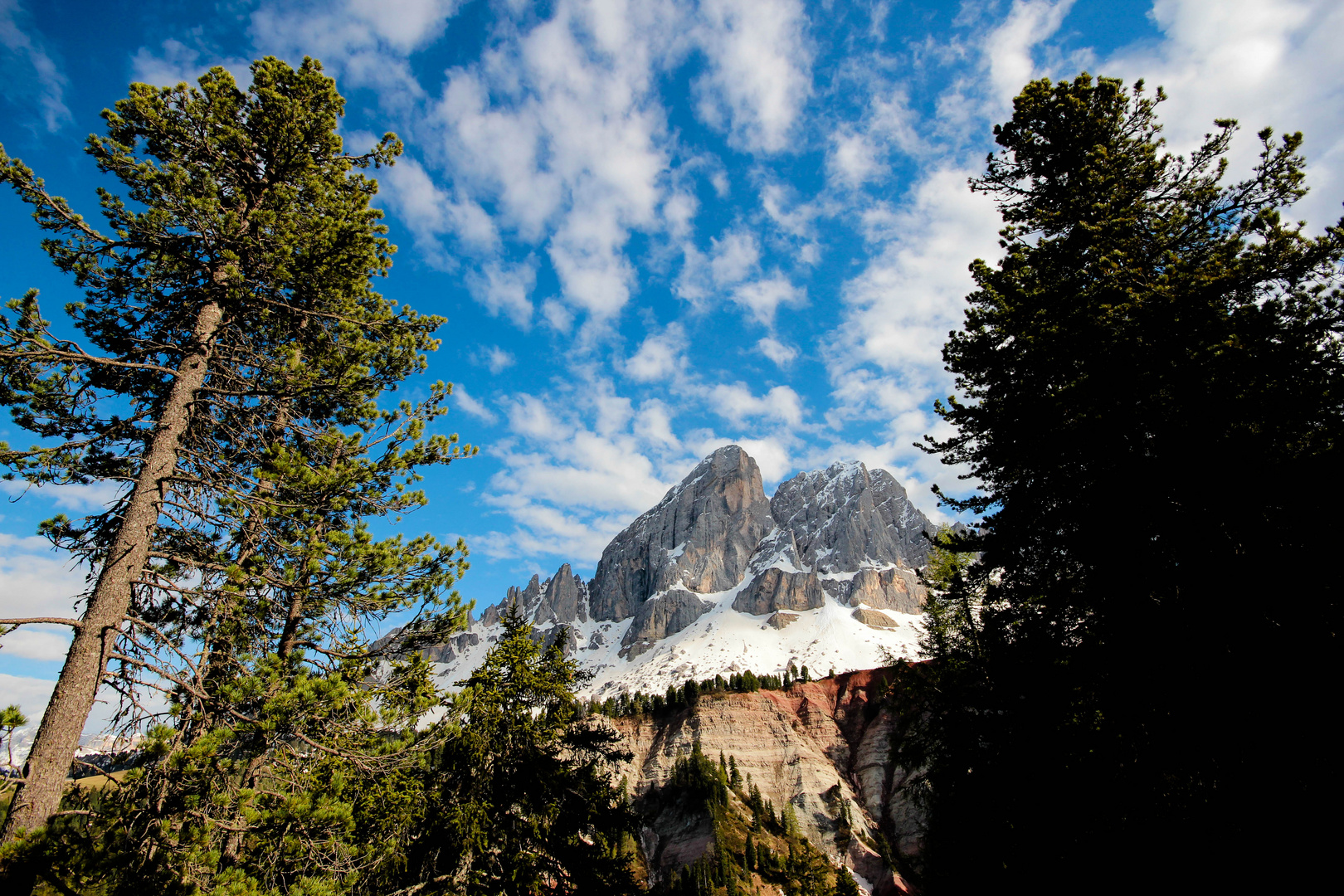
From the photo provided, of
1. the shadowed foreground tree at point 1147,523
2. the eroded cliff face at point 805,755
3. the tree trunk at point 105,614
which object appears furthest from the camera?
the eroded cliff face at point 805,755

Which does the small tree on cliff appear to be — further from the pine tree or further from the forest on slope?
the pine tree

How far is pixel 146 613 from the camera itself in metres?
8.00

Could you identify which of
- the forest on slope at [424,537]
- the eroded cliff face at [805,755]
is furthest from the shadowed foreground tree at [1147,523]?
the eroded cliff face at [805,755]

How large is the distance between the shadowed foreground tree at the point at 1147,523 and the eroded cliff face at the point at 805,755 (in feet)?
210

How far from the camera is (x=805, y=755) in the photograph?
8619 cm

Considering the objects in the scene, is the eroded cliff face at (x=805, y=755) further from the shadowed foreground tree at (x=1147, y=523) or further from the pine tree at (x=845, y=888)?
the shadowed foreground tree at (x=1147, y=523)

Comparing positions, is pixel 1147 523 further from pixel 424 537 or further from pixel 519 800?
pixel 519 800

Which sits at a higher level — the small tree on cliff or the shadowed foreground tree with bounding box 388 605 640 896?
the small tree on cliff

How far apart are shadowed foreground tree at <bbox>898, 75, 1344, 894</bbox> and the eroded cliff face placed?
6392 centimetres

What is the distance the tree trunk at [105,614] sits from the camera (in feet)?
18.0

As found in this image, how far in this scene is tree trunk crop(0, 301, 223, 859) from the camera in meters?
5.49

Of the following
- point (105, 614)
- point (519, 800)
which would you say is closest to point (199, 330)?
point (105, 614)

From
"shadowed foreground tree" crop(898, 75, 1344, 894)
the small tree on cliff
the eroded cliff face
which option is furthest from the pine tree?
the small tree on cliff

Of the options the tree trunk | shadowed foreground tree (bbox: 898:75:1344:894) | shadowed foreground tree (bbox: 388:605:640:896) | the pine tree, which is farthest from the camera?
the pine tree
